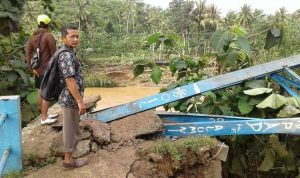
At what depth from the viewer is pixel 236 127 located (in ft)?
11.9

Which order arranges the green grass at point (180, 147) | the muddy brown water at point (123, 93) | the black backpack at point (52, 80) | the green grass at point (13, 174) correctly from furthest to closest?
the muddy brown water at point (123, 93) → the green grass at point (180, 147) → the green grass at point (13, 174) → the black backpack at point (52, 80)

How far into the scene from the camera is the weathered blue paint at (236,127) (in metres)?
3.46

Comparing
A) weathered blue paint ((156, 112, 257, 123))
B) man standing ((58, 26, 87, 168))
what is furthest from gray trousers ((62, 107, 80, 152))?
weathered blue paint ((156, 112, 257, 123))

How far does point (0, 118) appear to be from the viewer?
3.10 meters

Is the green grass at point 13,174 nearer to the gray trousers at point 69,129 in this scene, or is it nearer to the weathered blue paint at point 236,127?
the gray trousers at point 69,129

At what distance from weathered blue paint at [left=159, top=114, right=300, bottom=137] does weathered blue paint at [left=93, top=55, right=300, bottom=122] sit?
1.00ft

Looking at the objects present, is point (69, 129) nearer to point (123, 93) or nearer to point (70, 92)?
point (70, 92)

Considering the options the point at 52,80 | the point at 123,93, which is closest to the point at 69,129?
the point at 52,80

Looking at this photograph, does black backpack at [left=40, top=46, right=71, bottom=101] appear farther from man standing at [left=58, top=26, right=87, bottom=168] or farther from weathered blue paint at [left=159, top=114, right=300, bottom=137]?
weathered blue paint at [left=159, top=114, right=300, bottom=137]

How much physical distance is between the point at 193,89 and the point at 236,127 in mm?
571

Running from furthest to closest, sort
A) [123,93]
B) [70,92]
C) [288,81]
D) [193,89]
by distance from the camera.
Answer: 1. [123,93]
2. [288,81]
3. [193,89]
4. [70,92]

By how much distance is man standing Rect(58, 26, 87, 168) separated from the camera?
3148mm

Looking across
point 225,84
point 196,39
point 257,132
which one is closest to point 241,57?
point 225,84

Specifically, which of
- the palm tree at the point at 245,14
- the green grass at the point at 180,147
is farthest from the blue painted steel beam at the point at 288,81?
the palm tree at the point at 245,14
